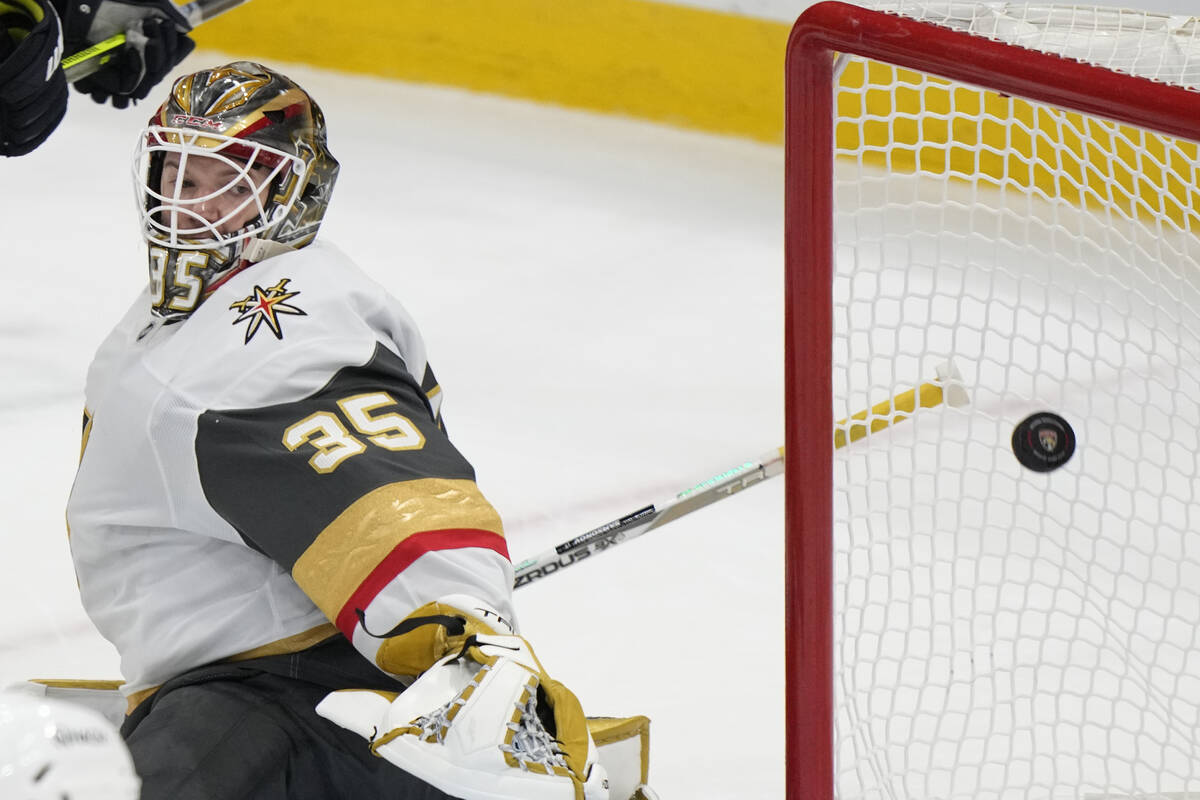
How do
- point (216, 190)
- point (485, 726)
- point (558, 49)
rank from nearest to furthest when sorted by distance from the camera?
1. point (485, 726)
2. point (216, 190)
3. point (558, 49)

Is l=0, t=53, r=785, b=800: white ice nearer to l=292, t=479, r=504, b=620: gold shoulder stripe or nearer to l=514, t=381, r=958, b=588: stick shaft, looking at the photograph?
l=514, t=381, r=958, b=588: stick shaft

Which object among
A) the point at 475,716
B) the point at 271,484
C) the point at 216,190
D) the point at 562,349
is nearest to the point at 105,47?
the point at 562,349

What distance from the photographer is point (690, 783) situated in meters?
2.12

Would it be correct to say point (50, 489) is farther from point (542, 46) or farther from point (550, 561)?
point (542, 46)

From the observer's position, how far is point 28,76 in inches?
93.0

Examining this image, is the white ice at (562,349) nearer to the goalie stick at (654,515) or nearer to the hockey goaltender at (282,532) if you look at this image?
the goalie stick at (654,515)

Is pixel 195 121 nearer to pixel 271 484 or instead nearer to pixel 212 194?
pixel 212 194

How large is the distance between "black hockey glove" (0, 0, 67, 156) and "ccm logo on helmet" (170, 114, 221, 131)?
0.82 meters

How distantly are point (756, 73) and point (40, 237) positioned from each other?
1.92 metres

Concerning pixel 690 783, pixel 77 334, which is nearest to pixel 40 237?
pixel 77 334

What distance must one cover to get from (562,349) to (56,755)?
2452mm

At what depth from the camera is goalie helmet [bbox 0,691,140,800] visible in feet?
3.39

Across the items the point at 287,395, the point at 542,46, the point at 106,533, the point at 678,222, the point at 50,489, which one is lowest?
the point at 50,489

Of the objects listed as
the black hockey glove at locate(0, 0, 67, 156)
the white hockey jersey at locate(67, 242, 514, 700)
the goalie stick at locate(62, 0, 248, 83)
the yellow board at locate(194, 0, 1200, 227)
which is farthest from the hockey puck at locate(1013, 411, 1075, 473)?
the yellow board at locate(194, 0, 1200, 227)
